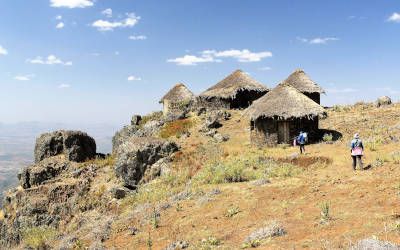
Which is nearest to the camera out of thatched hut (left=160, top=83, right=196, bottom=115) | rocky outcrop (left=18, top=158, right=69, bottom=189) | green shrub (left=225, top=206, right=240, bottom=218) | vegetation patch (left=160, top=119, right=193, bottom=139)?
green shrub (left=225, top=206, right=240, bottom=218)

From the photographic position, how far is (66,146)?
34188 millimetres

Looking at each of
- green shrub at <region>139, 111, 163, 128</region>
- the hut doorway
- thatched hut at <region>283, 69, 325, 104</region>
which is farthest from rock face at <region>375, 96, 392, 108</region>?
green shrub at <region>139, 111, 163, 128</region>

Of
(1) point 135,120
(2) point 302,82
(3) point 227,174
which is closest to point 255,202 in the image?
(3) point 227,174

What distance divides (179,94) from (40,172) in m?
23.6

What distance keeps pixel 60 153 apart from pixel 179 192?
56.9 feet

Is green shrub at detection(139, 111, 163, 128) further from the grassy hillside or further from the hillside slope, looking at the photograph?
the grassy hillside

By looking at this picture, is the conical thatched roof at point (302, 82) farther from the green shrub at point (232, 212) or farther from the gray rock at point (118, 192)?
the green shrub at point (232, 212)

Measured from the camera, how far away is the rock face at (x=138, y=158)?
2708cm

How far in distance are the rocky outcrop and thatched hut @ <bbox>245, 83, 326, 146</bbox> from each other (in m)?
14.5

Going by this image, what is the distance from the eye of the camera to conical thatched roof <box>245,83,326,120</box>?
2894 centimetres

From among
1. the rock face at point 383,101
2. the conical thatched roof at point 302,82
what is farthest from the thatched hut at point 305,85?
the rock face at point 383,101

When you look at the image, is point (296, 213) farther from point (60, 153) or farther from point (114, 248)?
point (60, 153)

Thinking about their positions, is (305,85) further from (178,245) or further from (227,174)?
(178,245)

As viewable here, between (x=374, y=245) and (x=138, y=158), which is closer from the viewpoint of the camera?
(x=374, y=245)
